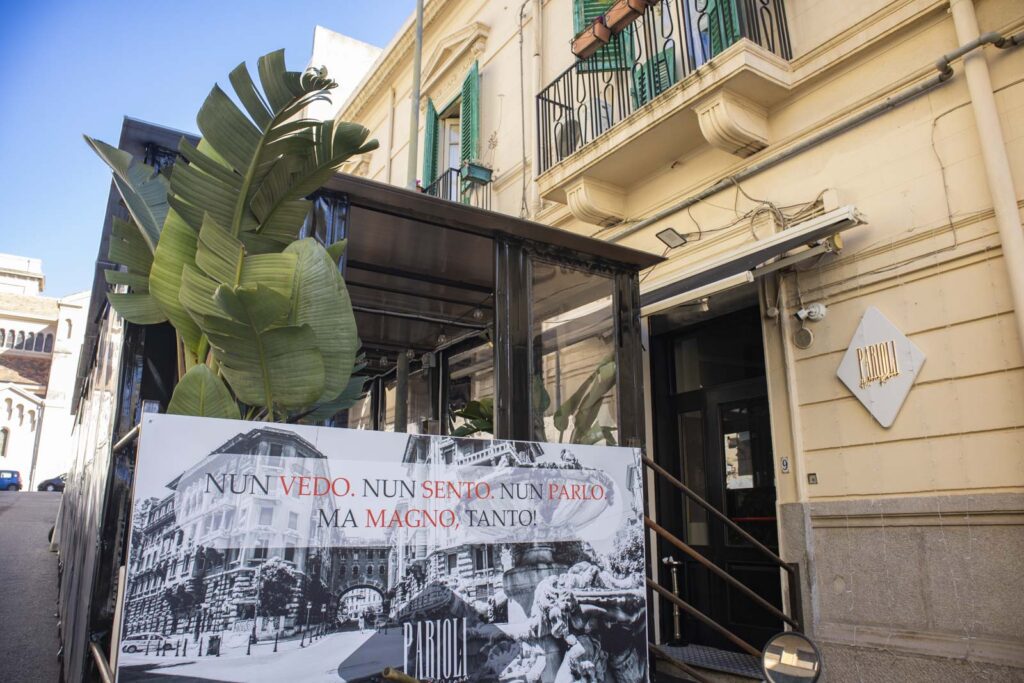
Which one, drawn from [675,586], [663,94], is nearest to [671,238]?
[663,94]

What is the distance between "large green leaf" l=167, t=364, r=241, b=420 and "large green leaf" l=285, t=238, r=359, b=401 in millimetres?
369

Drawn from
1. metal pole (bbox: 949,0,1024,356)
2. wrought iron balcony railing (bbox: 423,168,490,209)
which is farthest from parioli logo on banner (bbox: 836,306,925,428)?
wrought iron balcony railing (bbox: 423,168,490,209)

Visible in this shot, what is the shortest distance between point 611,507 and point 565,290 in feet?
5.23

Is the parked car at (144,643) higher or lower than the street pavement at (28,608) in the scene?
higher

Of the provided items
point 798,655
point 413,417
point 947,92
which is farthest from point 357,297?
point 947,92

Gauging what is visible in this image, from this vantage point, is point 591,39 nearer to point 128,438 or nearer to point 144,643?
point 128,438

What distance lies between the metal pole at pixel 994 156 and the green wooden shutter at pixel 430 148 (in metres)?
8.20

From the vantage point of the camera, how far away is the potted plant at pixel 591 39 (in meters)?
7.35

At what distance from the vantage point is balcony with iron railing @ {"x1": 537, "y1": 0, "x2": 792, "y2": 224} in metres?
5.79

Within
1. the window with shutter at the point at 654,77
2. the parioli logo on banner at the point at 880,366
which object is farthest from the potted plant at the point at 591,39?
the parioli logo on banner at the point at 880,366

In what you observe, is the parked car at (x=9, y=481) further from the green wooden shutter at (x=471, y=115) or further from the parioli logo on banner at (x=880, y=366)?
the parioli logo on banner at (x=880, y=366)

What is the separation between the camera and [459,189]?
418 inches

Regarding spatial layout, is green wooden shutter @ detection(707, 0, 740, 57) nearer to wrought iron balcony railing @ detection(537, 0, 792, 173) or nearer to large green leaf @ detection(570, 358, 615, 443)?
wrought iron balcony railing @ detection(537, 0, 792, 173)

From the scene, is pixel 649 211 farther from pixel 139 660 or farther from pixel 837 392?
pixel 139 660
